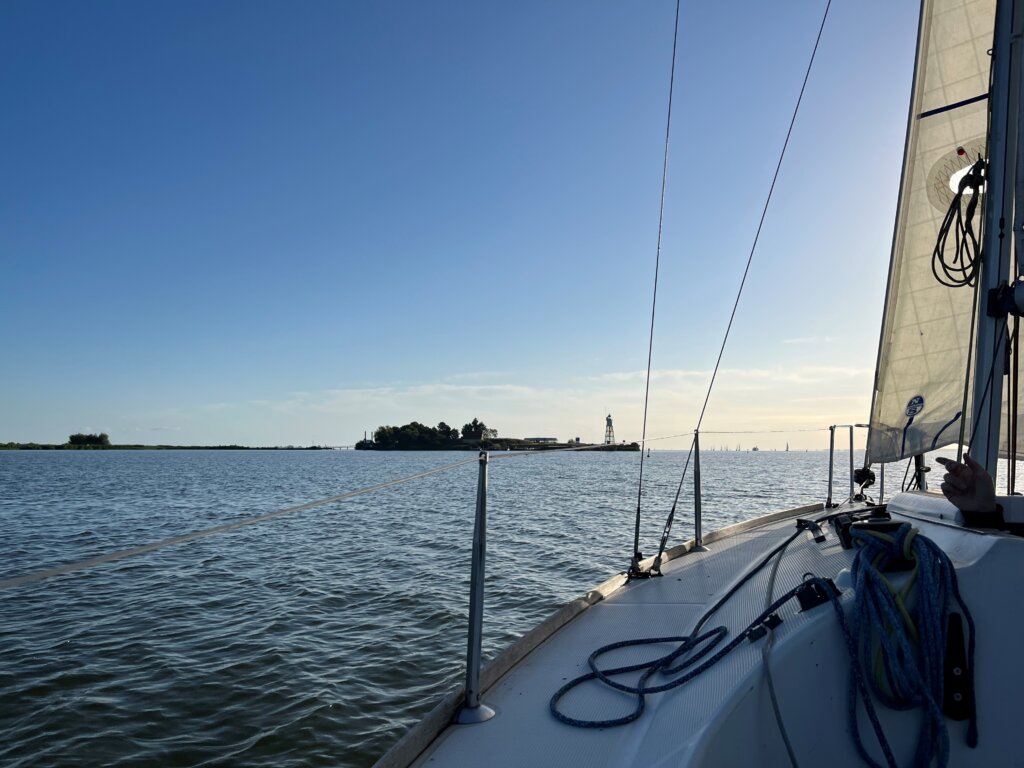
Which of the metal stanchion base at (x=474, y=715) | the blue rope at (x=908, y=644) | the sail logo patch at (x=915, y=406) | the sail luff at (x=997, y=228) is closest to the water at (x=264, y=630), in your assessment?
the metal stanchion base at (x=474, y=715)

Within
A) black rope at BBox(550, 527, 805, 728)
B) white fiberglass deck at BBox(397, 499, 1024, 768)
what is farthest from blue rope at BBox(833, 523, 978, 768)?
black rope at BBox(550, 527, 805, 728)

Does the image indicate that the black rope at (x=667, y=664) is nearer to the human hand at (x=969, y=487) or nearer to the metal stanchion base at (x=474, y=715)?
the metal stanchion base at (x=474, y=715)

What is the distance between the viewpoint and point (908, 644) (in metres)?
1.67

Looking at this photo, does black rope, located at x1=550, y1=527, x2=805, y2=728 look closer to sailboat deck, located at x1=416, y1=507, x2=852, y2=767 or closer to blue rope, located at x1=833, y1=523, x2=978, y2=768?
sailboat deck, located at x1=416, y1=507, x2=852, y2=767

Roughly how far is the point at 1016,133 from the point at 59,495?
28.5m

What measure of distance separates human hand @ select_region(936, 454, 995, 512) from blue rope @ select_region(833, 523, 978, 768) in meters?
0.42

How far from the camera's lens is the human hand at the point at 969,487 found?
2.04m

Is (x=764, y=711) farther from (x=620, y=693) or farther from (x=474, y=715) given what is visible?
(x=474, y=715)

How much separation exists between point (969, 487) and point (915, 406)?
9.44 ft

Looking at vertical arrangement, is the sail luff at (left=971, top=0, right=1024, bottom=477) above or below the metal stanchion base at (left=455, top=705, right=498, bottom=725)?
above

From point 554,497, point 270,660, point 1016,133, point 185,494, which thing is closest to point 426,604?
point 270,660

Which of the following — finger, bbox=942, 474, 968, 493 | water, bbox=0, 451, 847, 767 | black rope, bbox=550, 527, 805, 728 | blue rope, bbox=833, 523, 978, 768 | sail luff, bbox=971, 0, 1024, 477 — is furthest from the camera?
water, bbox=0, 451, 847, 767

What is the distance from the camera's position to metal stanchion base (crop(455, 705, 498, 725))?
2129 millimetres

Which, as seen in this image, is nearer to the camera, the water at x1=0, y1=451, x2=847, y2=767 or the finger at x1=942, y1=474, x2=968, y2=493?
the finger at x1=942, y1=474, x2=968, y2=493
